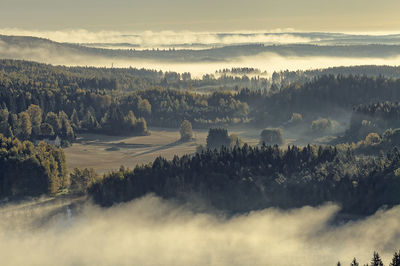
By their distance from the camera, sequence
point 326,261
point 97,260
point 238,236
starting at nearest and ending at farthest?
point 326,261 → point 97,260 → point 238,236

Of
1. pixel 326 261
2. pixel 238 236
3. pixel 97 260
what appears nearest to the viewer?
pixel 326 261

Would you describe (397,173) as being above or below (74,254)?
above

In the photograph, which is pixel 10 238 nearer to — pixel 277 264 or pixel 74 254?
pixel 74 254

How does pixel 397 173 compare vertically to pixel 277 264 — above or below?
above

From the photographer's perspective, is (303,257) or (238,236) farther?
(238,236)

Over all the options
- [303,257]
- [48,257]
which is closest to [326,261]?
[303,257]

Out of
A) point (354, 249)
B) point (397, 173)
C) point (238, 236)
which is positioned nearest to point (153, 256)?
point (238, 236)

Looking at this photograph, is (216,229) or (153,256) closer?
(153,256)

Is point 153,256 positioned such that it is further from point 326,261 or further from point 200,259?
point 326,261

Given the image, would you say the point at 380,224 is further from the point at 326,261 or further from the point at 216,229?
the point at 216,229
